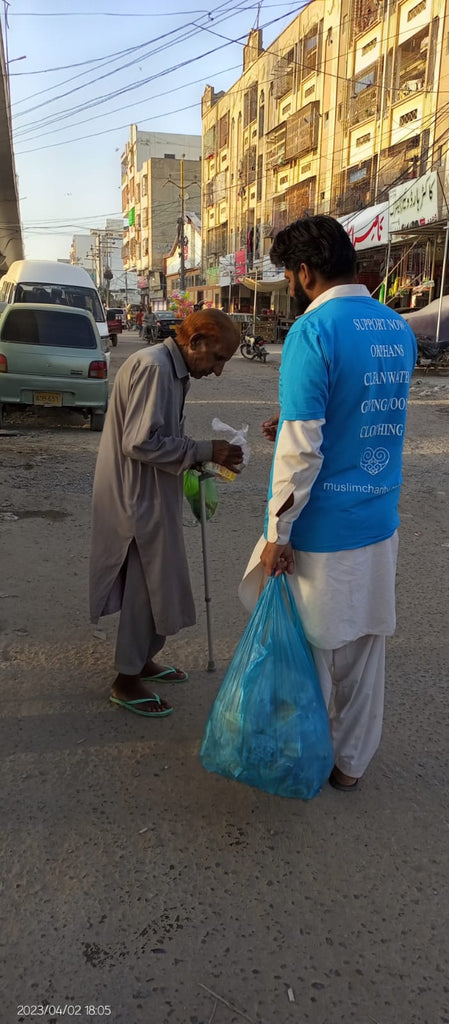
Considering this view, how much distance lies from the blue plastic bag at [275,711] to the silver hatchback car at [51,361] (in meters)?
7.34

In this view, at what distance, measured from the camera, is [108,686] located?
10.6 ft

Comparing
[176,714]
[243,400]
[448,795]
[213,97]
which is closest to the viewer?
[448,795]

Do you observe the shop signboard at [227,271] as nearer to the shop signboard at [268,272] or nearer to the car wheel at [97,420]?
the shop signboard at [268,272]

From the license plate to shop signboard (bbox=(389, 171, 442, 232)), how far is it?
13.8 m

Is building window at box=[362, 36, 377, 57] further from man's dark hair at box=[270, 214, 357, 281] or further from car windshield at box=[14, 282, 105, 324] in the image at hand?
man's dark hair at box=[270, 214, 357, 281]

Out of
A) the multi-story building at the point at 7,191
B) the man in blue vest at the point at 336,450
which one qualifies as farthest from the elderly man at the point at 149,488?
the multi-story building at the point at 7,191

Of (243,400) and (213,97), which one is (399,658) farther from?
(213,97)

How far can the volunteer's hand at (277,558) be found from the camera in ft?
7.07

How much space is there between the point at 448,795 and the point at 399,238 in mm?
22198

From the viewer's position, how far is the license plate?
8989mm

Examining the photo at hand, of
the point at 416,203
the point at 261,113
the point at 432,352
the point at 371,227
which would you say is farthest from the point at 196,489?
the point at 261,113

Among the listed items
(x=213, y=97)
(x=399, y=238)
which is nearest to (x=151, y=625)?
(x=399, y=238)

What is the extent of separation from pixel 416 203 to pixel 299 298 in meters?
19.7

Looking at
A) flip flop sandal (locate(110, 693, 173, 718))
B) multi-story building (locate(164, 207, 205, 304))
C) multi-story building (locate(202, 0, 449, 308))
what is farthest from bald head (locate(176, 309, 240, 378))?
multi-story building (locate(164, 207, 205, 304))
